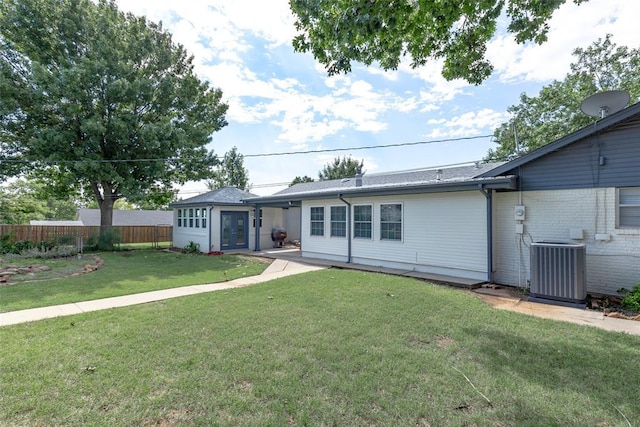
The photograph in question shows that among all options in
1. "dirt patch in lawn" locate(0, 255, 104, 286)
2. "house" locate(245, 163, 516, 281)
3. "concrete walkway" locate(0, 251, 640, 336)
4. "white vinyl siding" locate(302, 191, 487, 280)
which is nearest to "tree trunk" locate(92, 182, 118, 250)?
"dirt patch in lawn" locate(0, 255, 104, 286)

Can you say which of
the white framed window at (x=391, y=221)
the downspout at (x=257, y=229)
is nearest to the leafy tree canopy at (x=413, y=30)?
the white framed window at (x=391, y=221)

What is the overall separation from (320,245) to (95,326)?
346 inches

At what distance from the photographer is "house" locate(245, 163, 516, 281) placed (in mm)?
8453

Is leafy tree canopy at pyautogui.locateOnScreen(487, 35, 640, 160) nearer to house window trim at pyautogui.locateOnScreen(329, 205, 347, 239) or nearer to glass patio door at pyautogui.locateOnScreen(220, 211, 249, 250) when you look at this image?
house window trim at pyautogui.locateOnScreen(329, 205, 347, 239)

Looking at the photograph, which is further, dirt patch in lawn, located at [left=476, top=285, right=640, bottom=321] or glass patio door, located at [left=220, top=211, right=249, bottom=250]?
glass patio door, located at [left=220, top=211, right=249, bottom=250]

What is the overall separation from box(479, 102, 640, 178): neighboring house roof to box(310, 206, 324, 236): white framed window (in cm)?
628

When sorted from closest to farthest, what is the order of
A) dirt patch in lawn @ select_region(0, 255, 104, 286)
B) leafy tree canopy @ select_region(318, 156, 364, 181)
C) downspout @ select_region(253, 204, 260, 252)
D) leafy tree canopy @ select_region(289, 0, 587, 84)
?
leafy tree canopy @ select_region(289, 0, 587, 84) < dirt patch in lawn @ select_region(0, 255, 104, 286) < downspout @ select_region(253, 204, 260, 252) < leafy tree canopy @ select_region(318, 156, 364, 181)

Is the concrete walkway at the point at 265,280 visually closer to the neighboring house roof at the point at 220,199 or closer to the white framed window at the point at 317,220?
the white framed window at the point at 317,220

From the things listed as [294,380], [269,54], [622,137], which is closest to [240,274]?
[294,380]

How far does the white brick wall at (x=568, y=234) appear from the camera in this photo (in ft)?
22.1

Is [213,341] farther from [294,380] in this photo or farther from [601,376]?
[601,376]

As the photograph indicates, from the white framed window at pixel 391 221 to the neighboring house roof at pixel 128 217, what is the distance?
31.1 meters

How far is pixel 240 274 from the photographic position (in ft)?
30.6

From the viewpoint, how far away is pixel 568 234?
7324 millimetres
